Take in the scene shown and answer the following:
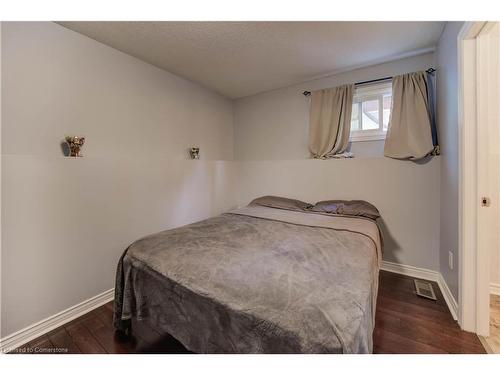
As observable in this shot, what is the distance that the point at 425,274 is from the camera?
221 cm

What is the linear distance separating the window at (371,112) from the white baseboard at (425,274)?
56.2 inches

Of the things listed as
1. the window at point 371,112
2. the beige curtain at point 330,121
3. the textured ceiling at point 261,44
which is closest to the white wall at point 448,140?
the textured ceiling at point 261,44

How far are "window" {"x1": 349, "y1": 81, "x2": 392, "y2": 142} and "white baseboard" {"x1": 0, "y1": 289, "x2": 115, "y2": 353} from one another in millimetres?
3070

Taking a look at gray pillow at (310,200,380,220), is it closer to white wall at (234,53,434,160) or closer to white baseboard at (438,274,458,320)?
white wall at (234,53,434,160)

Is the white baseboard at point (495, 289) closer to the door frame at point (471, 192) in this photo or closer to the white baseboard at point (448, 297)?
the white baseboard at point (448, 297)

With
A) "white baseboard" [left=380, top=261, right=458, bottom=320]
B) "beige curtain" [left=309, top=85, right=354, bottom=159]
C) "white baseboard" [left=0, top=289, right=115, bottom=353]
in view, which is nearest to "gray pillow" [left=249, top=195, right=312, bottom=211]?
"beige curtain" [left=309, top=85, right=354, bottom=159]

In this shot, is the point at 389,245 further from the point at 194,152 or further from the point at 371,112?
the point at 194,152

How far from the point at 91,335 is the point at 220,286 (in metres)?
1.22

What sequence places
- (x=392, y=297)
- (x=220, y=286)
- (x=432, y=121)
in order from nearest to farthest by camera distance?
1. (x=220, y=286)
2. (x=392, y=297)
3. (x=432, y=121)

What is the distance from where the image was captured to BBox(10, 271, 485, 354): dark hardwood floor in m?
1.34

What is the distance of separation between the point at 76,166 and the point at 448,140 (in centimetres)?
299

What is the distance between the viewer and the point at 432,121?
7.06 ft
